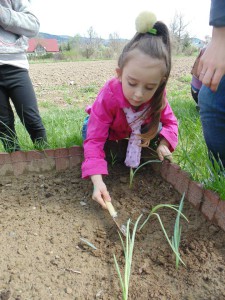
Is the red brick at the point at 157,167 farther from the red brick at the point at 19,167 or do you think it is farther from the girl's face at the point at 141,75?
the red brick at the point at 19,167

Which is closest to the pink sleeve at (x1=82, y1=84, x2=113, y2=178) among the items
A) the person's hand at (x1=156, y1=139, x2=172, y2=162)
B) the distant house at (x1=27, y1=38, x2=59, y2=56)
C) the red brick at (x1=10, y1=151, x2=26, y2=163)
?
the person's hand at (x1=156, y1=139, x2=172, y2=162)

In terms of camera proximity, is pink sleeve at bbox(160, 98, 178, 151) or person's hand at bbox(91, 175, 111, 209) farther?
pink sleeve at bbox(160, 98, 178, 151)

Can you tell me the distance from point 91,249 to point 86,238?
0.22ft

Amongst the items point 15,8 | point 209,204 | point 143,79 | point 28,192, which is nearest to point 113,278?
point 209,204

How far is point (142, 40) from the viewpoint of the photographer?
1.45 m

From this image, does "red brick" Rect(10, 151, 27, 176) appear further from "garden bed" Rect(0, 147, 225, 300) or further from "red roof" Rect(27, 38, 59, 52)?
"red roof" Rect(27, 38, 59, 52)

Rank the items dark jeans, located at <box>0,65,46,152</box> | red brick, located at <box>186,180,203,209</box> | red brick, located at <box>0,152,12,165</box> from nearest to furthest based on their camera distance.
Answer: red brick, located at <box>186,180,203,209</box> < red brick, located at <box>0,152,12,165</box> < dark jeans, located at <box>0,65,46,152</box>

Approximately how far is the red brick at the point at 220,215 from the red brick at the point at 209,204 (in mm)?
18

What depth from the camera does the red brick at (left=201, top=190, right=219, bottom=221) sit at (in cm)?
127

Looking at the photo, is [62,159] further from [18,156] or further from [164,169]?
[164,169]

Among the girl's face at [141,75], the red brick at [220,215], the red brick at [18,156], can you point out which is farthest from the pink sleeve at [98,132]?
the red brick at [220,215]

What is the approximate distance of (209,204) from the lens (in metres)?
1.30

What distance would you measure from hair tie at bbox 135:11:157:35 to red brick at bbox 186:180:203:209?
0.75 meters

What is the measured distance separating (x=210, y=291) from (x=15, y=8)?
6.84 feet
